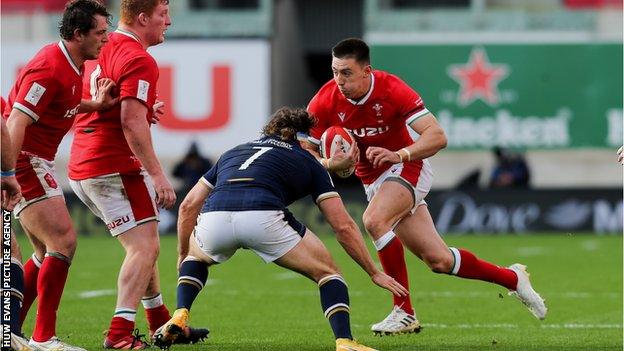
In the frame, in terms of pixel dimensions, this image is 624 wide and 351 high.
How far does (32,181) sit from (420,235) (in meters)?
3.13

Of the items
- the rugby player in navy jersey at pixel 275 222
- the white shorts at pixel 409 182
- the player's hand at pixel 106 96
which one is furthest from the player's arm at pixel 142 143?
the white shorts at pixel 409 182

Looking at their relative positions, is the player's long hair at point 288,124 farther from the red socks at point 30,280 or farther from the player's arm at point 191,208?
the red socks at point 30,280

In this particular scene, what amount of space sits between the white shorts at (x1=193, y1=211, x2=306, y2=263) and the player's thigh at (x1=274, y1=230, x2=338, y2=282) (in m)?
0.04

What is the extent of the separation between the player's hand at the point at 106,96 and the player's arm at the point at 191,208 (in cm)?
78

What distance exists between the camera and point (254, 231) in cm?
811

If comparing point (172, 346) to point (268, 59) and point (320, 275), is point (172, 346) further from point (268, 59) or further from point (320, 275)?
point (268, 59)

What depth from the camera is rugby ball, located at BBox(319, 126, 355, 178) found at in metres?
9.39

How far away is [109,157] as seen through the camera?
872cm

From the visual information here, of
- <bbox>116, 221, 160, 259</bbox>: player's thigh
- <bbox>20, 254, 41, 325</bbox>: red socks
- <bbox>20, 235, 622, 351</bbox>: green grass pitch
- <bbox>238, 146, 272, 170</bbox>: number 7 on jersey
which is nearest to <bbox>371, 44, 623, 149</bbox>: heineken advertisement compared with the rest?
<bbox>20, 235, 622, 351</bbox>: green grass pitch

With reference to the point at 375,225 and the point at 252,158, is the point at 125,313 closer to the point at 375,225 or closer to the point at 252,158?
the point at 252,158

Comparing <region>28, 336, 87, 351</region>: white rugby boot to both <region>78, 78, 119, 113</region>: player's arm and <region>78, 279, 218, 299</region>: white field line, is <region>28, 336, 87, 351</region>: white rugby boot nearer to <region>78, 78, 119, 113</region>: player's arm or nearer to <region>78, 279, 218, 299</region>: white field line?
<region>78, 78, 119, 113</region>: player's arm

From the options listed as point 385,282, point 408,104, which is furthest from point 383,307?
point 385,282

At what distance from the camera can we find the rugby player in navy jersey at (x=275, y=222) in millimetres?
8055

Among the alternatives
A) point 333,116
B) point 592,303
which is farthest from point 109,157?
point 592,303
